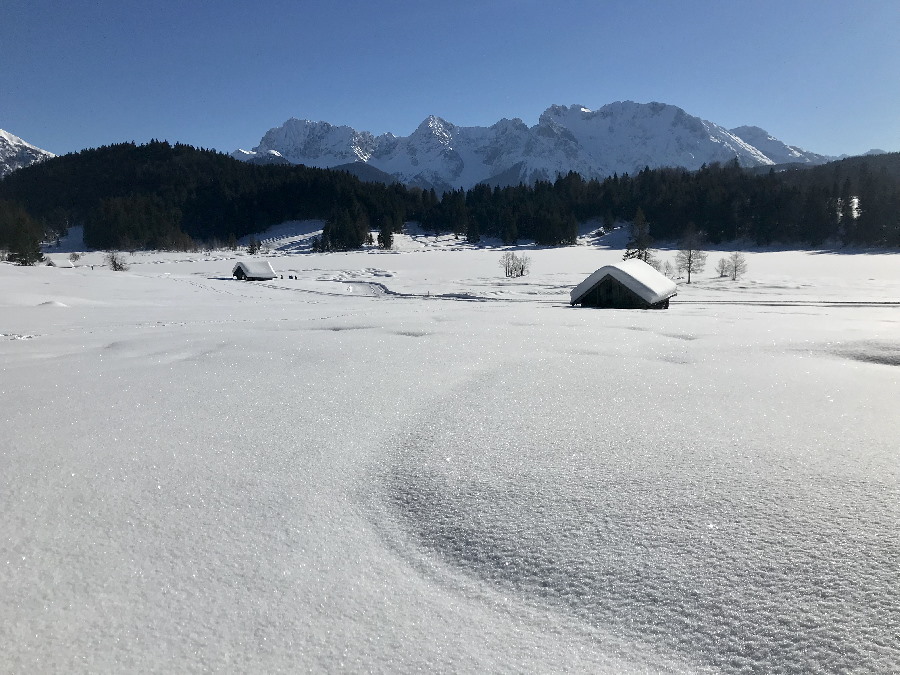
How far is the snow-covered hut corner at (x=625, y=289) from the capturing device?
16.5m

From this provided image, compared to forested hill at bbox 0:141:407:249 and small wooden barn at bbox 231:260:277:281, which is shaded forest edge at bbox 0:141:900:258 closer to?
forested hill at bbox 0:141:407:249

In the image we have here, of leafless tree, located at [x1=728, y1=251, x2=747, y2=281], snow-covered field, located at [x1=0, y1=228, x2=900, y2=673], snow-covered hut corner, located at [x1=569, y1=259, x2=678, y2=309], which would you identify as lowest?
snow-covered field, located at [x1=0, y1=228, x2=900, y2=673]

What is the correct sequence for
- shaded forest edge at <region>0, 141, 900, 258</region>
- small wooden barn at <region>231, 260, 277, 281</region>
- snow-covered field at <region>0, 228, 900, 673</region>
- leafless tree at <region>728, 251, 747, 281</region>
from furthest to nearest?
shaded forest edge at <region>0, 141, 900, 258</region>, leafless tree at <region>728, 251, 747, 281</region>, small wooden barn at <region>231, 260, 277, 281</region>, snow-covered field at <region>0, 228, 900, 673</region>

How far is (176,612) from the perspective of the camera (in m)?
1.76

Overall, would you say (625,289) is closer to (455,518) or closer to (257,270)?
(455,518)

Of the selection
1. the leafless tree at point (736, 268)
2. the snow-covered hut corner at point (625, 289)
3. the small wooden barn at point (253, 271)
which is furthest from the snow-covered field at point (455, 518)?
the leafless tree at point (736, 268)

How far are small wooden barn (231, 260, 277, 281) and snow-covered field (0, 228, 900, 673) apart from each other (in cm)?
3664

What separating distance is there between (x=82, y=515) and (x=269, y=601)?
3.93 ft

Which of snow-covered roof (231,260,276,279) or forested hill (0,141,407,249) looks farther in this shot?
forested hill (0,141,407,249)

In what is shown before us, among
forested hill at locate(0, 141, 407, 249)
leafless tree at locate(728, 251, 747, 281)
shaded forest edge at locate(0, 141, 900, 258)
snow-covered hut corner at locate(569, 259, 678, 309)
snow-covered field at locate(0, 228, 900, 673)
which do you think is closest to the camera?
snow-covered field at locate(0, 228, 900, 673)

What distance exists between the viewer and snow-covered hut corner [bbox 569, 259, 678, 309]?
54.0 ft

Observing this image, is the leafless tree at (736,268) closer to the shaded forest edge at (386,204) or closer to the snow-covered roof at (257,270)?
the shaded forest edge at (386,204)

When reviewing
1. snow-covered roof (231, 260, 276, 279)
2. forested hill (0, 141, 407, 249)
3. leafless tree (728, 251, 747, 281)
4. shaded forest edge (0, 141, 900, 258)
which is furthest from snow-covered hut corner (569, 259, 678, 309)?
forested hill (0, 141, 407, 249)

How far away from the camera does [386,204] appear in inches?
3971
